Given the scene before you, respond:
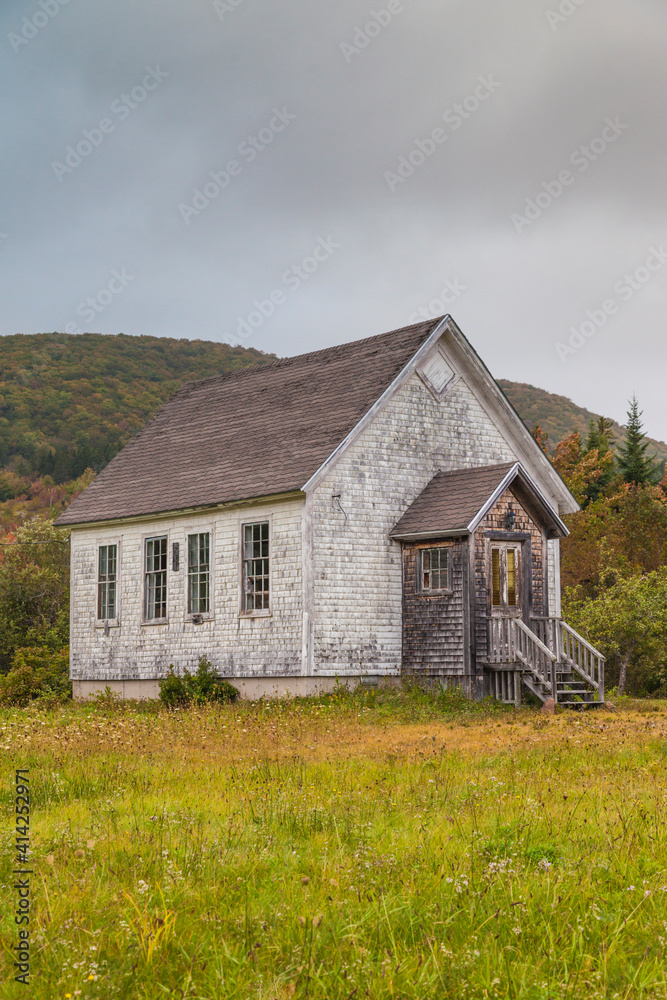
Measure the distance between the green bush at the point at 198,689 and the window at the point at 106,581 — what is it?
3.94 metres

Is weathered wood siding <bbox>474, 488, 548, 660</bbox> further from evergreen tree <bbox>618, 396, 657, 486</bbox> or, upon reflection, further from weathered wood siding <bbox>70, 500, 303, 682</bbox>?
evergreen tree <bbox>618, 396, 657, 486</bbox>

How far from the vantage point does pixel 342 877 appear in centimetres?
680

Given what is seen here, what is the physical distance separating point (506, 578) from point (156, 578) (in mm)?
8492

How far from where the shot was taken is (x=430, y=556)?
2294 cm

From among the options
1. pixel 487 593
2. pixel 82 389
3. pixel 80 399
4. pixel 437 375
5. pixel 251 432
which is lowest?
pixel 487 593

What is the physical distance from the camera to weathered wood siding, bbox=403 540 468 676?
22141 mm

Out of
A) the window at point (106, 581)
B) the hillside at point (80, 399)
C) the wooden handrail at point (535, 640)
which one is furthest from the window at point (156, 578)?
the hillside at point (80, 399)

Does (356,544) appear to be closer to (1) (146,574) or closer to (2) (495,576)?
(2) (495,576)

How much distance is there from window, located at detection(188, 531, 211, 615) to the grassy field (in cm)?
1172

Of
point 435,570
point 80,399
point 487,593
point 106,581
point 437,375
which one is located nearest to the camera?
point 487,593

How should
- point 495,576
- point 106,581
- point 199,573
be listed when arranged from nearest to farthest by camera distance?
point 495,576 → point 199,573 → point 106,581

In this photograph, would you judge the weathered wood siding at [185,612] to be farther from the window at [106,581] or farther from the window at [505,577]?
the window at [505,577]

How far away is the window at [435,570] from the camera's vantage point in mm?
22625

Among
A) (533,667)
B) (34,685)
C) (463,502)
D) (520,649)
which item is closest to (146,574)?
(34,685)
